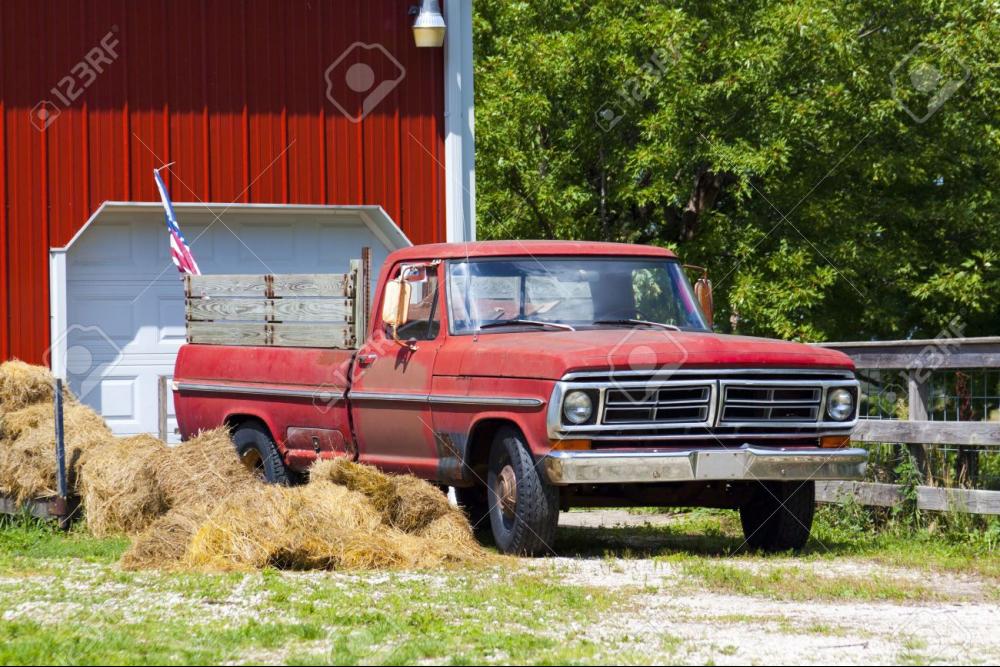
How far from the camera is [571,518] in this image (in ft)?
43.7

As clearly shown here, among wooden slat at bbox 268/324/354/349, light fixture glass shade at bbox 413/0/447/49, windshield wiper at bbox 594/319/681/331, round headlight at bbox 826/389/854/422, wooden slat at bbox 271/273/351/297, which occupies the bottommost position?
round headlight at bbox 826/389/854/422

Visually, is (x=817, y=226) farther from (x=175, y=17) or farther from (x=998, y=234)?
(x=175, y=17)

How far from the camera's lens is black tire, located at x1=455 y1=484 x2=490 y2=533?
11.4 m

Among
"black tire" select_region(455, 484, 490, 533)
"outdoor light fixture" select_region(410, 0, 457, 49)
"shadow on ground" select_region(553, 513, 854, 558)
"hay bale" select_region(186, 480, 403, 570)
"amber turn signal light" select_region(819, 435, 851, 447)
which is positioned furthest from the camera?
"outdoor light fixture" select_region(410, 0, 457, 49)

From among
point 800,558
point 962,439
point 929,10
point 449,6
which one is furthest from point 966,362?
point 929,10

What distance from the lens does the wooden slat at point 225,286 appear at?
12.1 m

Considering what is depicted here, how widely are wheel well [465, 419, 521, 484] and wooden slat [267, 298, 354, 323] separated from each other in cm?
178

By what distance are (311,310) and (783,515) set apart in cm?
384

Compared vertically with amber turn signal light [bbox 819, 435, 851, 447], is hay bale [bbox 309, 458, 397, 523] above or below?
below

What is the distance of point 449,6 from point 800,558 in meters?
8.79
